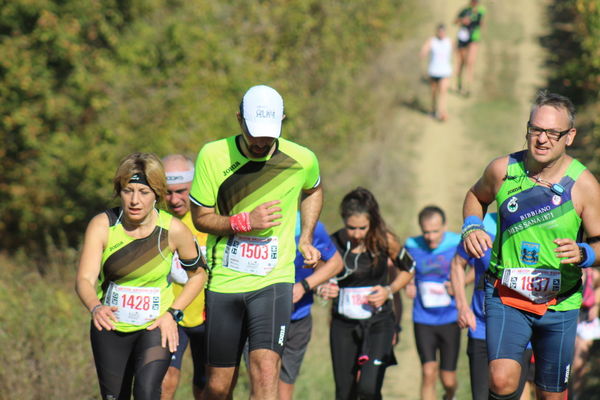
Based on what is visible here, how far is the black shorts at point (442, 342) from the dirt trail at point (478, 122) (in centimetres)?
295

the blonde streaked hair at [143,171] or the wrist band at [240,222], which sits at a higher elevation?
the blonde streaked hair at [143,171]

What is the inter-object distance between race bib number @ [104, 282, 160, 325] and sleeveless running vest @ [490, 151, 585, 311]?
2.29m

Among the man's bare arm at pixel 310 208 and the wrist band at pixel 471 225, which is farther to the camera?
the man's bare arm at pixel 310 208

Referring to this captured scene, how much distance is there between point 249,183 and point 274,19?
55.5 feet

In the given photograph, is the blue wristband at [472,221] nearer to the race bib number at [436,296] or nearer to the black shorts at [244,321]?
the black shorts at [244,321]

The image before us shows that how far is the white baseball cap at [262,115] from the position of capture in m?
5.68

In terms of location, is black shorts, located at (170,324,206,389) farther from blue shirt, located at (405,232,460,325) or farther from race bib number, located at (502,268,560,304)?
race bib number, located at (502,268,560,304)

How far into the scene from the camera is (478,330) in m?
7.29

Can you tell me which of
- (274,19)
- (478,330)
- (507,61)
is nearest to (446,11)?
(507,61)

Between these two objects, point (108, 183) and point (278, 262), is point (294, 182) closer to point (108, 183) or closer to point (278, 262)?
point (278, 262)

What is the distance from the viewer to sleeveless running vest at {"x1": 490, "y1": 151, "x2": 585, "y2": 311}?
5.27 meters

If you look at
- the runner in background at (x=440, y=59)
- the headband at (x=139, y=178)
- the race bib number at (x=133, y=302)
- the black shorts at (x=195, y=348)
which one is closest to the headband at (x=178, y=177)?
the black shorts at (x=195, y=348)

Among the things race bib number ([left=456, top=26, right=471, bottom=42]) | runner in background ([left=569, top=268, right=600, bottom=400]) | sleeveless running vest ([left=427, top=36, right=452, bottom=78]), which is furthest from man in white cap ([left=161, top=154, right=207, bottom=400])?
race bib number ([left=456, top=26, right=471, bottom=42])

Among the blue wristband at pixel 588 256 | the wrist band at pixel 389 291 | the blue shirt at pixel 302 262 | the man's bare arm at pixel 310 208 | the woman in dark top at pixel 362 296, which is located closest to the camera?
the blue wristband at pixel 588 256
